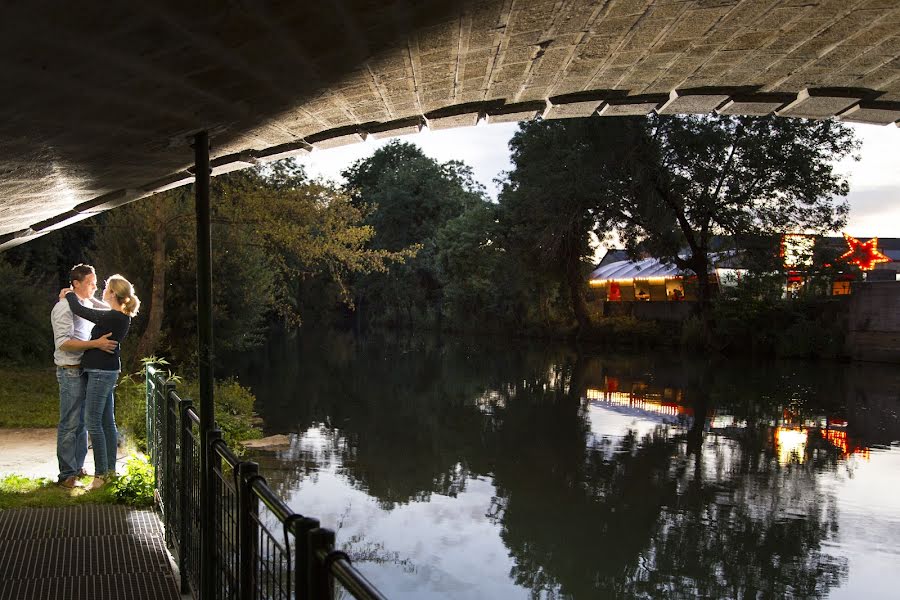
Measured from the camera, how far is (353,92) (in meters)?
4.83

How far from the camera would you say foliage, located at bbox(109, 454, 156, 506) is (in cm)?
Answer: 767

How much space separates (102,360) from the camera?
25.7 ft

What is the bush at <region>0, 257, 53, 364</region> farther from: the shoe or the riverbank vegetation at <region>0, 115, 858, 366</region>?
the shoe

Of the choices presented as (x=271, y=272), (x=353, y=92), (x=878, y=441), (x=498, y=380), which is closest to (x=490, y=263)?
(x=498, y=380)

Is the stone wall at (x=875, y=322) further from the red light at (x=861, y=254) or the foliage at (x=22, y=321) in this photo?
the foliage at (x=22, y=321)

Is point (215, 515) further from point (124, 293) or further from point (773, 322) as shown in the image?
point (773, 322)

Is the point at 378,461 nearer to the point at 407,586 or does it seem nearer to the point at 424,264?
the point at 407,586

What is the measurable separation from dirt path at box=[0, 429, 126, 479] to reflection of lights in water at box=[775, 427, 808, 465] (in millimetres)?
10801

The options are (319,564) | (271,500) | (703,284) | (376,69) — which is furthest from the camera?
(703,284)

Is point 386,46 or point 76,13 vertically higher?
point 386,46

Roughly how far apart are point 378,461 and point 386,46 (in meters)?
10.5

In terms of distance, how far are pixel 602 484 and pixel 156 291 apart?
11482 mm

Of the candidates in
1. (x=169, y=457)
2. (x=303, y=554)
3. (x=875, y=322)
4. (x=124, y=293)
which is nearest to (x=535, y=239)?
(x=875, y=322)

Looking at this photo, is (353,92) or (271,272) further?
(271,272)
